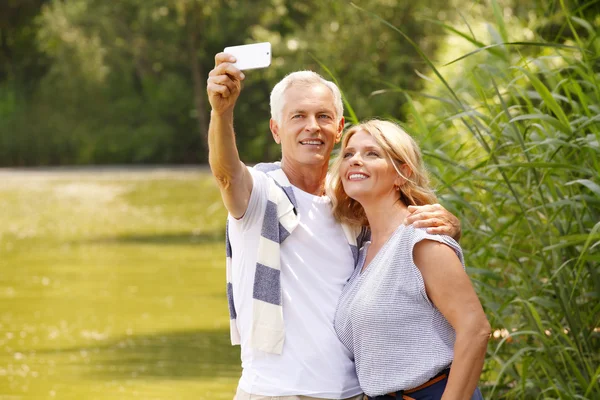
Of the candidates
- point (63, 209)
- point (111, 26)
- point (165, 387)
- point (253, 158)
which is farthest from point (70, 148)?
point (165, 387)

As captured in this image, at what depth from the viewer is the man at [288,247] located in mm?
3115

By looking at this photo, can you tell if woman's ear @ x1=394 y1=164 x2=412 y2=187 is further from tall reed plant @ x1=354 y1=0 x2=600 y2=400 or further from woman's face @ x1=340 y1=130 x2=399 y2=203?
tall reed plant @ x1=354 y1=0 x2=600 y2=400

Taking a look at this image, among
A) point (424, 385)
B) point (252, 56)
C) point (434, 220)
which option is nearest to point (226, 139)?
point (252, 56)

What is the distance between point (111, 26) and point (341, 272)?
155ft

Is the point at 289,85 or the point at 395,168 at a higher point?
the point at 289,85

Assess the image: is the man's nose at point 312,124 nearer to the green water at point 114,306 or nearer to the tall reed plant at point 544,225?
the tall reed plant at point 544,225

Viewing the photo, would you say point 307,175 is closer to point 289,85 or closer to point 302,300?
point 289,85

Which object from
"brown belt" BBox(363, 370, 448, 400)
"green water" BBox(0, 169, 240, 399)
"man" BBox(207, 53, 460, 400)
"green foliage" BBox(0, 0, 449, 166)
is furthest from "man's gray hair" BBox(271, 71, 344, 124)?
"green foliage" BBox(0, 0, 449, 166)

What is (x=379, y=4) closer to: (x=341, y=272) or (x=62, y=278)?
(x=62, y=278)

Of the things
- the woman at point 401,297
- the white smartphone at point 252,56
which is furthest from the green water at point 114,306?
the white smartphone at point 252,56

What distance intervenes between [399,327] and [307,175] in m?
0.56

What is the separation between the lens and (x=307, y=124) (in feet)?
10.9

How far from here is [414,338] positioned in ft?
10.1

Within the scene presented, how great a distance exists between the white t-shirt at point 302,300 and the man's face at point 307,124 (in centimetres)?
11
